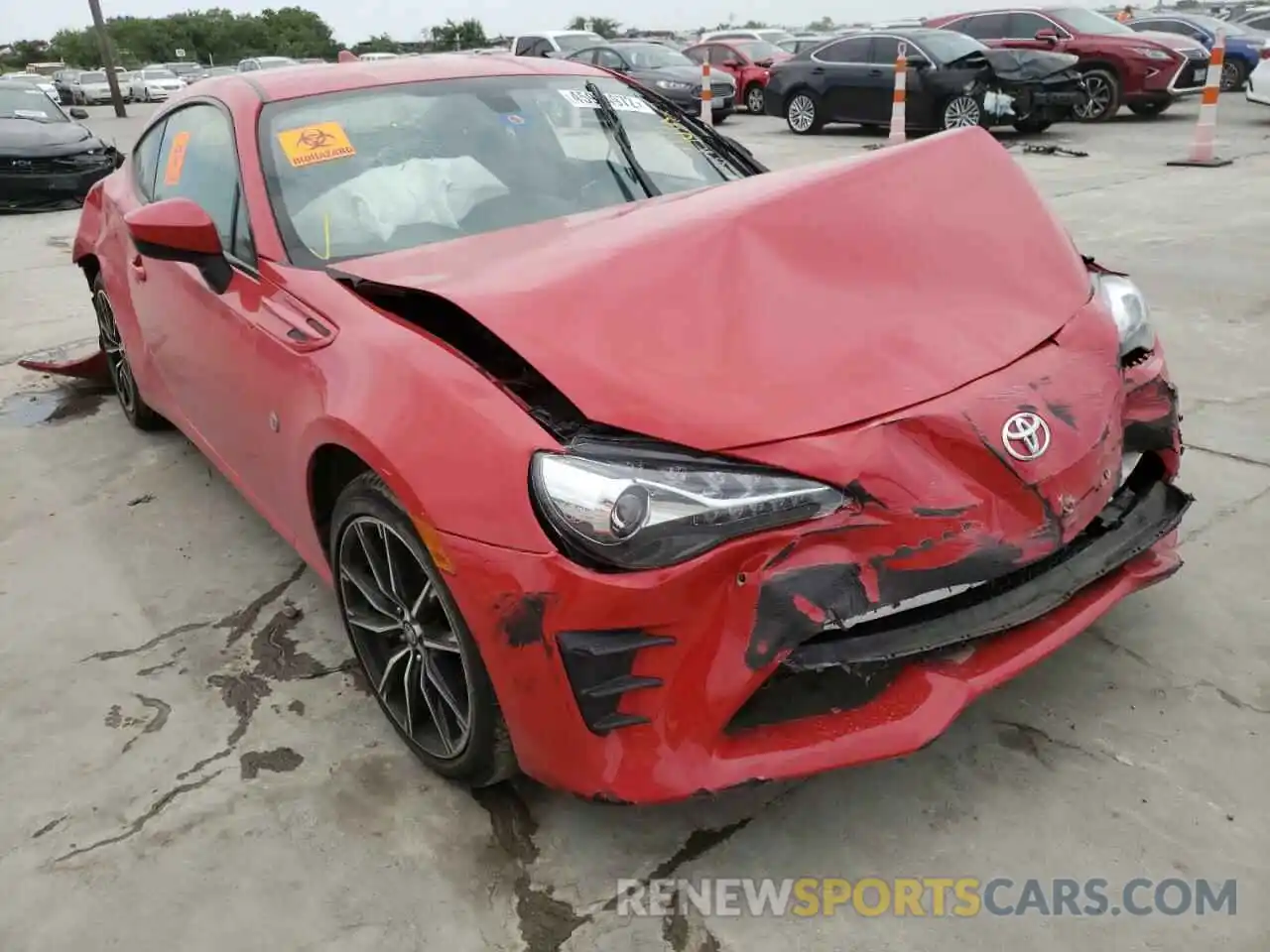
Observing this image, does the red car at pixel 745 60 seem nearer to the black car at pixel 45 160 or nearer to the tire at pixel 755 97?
the tire at pixel 755 97

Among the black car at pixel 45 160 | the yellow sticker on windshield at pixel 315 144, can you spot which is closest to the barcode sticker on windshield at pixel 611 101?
the yellow sticker on windshield at pixel 315 144

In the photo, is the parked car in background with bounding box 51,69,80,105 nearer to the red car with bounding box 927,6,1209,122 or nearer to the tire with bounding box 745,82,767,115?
the tire with bounding box 745,82,767,115

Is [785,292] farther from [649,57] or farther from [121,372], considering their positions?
[649,57]

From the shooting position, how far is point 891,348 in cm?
200

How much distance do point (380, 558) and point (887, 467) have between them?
3.74ft

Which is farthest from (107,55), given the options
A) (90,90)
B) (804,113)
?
(804,113)

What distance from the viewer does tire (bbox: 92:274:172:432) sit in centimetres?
433

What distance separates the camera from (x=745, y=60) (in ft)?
62.8

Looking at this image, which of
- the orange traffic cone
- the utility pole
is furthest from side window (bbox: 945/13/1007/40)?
Result: the utility pole

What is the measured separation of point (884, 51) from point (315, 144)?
1270cm

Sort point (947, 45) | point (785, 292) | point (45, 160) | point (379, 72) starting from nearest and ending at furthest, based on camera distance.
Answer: point (785, 292), point (379, 72), point (45, 160), point (947, 45)

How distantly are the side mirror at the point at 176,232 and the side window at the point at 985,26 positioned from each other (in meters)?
14.9

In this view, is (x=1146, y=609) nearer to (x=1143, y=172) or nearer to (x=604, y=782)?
(x=604, y=782)

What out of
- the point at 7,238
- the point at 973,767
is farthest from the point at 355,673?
the point at 7,238
